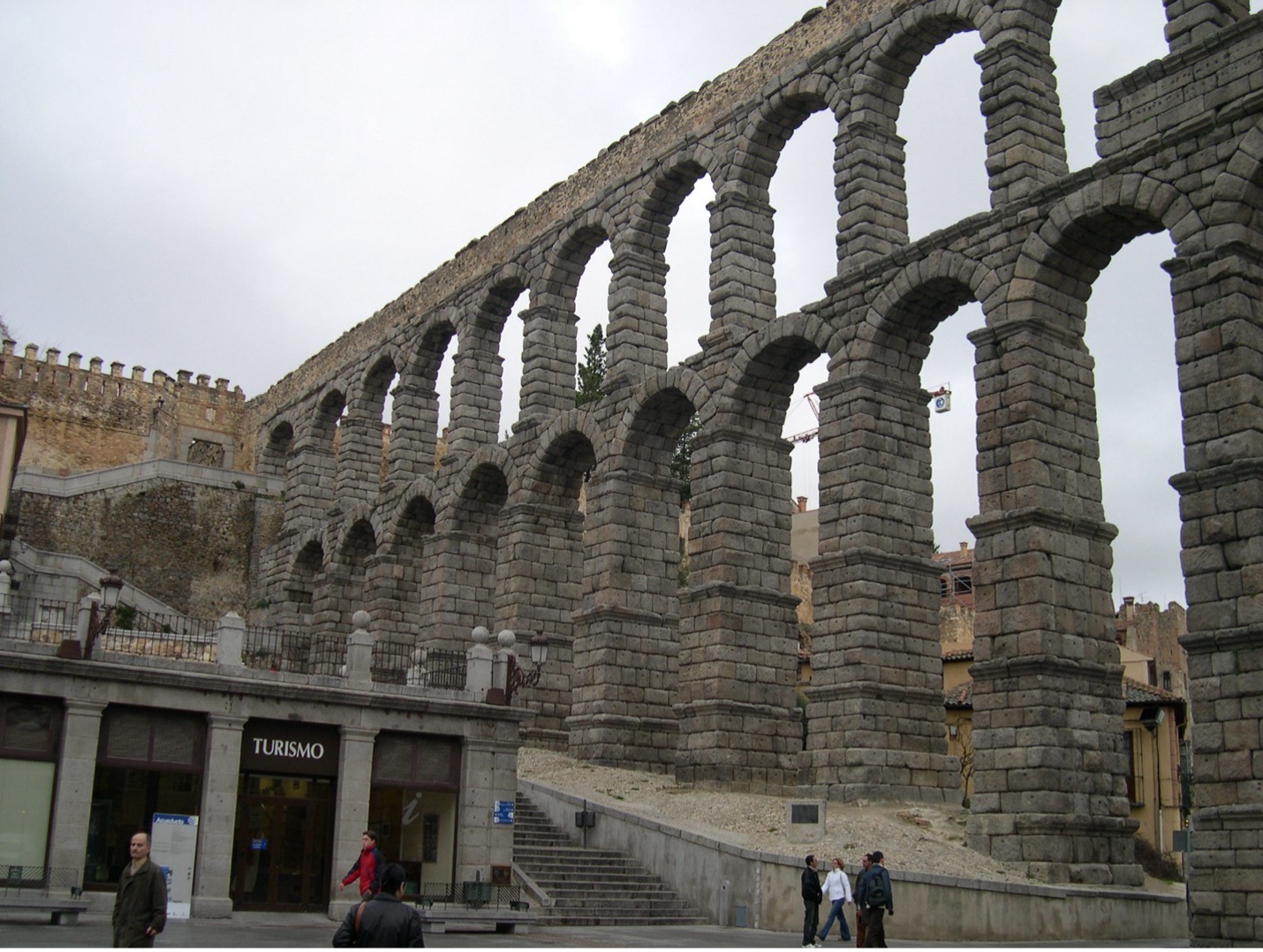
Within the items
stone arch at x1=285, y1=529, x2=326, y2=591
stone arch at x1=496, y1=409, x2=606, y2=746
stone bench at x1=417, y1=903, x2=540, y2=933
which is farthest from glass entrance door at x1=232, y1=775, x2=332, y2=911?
stone arch at x1=285, y1=529, x2=326, y2=591

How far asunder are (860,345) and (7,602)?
14781 millimetres

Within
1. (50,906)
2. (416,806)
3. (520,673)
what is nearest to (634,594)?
(520,673)

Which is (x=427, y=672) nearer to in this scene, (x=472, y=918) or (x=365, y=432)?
(x=472, y=918)

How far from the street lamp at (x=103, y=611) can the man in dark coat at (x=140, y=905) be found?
961 centimetres

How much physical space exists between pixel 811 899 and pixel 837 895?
1.22ft

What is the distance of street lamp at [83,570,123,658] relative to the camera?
19.1 metres

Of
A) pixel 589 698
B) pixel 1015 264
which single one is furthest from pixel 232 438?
pixel 1015 264

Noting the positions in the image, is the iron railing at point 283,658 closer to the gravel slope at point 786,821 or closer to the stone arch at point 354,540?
the gravel slope at point 786,821

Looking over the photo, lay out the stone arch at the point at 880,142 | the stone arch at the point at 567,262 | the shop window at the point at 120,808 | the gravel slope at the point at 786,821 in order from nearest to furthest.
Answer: the shop window at the point at 120,808 < the gravel slope at the point at 786,821 < the stone arch at the point at 880,142 < the stone arch at the point at 567,262

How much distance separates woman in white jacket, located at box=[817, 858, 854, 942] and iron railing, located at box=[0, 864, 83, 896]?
9722 mm

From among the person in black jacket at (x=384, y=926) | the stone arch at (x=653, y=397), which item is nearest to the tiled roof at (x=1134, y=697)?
the stone arch at (x=653, y=397)

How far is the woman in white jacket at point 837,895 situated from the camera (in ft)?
59.1

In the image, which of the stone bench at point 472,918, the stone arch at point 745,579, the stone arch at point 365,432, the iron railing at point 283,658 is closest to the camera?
the stone bench at point 472,918

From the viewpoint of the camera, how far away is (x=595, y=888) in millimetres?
22219
